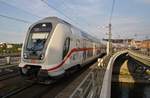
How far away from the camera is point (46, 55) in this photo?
10.7 m

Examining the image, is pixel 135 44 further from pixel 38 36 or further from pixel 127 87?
pixel 38 36

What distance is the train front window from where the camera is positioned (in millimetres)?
11238

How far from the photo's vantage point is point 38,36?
11.6 metres

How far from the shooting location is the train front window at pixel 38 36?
36.9 feet

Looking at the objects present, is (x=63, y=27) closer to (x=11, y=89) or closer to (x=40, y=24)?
(x=40, y=24)

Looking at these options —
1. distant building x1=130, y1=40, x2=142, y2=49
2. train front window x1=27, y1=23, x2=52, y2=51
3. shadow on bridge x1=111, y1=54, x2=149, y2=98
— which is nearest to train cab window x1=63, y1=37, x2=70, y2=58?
train front window x1=27, y1=23, x2=52, y2=51

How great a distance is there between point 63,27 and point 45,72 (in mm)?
2891

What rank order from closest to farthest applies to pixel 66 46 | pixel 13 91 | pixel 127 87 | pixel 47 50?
pixel 13 91 → pixel 47 50 → pixel 66 46 → pixel 127 87

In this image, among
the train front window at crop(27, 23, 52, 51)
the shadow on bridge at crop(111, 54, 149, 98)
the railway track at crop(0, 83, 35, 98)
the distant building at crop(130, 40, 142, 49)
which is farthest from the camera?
the distant building at crop(130, 40, 142, 49)

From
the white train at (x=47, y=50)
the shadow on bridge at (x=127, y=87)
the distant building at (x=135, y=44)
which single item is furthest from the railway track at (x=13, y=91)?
the distant building at (x=135, y=44)

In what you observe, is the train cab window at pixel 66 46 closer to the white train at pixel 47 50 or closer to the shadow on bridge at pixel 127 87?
the white train at pixel 47 50

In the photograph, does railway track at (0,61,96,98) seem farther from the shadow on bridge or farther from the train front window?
the shadow on bridge

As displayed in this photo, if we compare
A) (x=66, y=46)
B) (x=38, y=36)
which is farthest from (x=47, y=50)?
(x=66, y=46)

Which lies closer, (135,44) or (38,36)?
(38,36)
